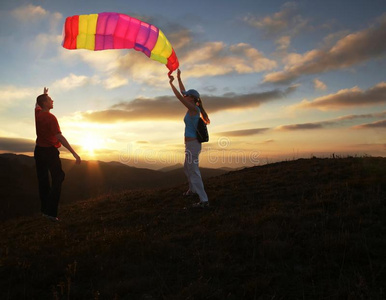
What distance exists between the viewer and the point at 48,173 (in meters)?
7.83

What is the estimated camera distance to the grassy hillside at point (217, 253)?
383 cm

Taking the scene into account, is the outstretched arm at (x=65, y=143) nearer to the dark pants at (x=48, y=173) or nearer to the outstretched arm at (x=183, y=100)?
the dark pants at (x=48, y=173)

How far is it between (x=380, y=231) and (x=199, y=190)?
4429 mm

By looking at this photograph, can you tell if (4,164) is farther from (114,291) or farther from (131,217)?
(114,291)

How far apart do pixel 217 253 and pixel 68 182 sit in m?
33.3

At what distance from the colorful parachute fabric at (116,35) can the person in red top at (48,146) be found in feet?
7.87

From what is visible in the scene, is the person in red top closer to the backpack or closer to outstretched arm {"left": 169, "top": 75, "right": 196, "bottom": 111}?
outstretched arm {"left": 169, "top": 75, "right": 196, "bottom": 111}

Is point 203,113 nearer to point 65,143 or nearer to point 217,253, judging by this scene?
point 65,143

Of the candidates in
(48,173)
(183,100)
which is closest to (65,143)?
(48,173)

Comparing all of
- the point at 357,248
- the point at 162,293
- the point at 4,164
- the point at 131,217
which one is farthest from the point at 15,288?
the point at 4,164

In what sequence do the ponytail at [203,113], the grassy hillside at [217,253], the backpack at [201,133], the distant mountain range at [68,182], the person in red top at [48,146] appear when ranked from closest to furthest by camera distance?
1. the grassy hillside at [217,253]
2. the person in red top at [48,146]
3. the backpack at [201,133]
4. the ponytail at [203,113]
5. the distant mountain range at [68,182]

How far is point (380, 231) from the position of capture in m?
5.31

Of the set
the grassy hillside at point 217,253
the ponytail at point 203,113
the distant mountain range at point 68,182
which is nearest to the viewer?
the grassy hillside at point 217,253

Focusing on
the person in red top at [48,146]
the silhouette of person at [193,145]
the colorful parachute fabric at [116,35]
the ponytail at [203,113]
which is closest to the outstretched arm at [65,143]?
the person in red top at [48,146]
